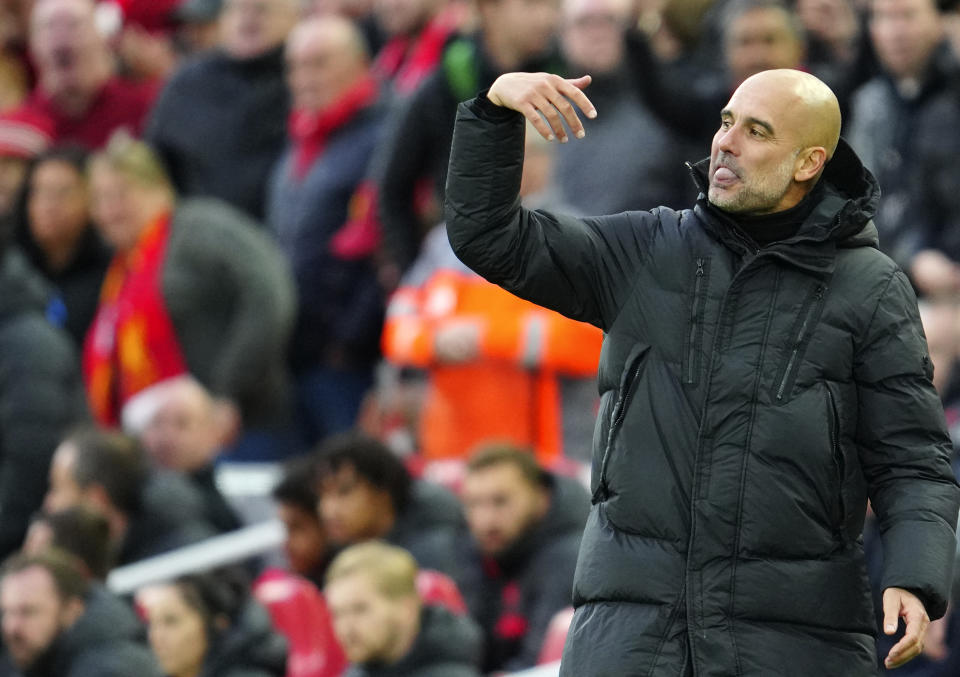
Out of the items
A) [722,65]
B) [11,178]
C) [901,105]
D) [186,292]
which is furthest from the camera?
[11,178]

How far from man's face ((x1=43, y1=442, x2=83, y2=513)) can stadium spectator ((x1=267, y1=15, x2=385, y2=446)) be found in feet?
5.93

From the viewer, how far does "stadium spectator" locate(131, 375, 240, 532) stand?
29.7 ft

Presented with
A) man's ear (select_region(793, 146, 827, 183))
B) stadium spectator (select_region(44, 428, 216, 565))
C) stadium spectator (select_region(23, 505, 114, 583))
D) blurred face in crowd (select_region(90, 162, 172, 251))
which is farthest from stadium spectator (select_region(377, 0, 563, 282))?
man's ear (select_region(793, 146, 827, 183))

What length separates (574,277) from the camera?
459cm

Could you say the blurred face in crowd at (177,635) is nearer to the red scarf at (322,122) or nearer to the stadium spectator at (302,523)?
the stadium spectator at (302,523)

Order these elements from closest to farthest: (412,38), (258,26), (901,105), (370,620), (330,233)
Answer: (370,620), (901,105), (330,233), (258,26), (412,38)

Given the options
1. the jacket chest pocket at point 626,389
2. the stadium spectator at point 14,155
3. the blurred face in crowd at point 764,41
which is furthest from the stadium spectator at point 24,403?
the jacket chest pocket at point 626,389

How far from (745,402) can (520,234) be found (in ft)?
1.88

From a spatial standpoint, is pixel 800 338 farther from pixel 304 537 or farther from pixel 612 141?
pixel 612 141

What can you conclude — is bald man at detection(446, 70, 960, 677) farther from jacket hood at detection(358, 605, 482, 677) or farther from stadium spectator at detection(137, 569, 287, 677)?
stadium spectator at detection(137, 569, 287, 677)

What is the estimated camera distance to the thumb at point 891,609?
425 centimetres

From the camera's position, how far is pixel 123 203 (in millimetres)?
9758

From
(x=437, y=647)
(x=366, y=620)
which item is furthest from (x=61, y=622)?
(x=437, y=647)

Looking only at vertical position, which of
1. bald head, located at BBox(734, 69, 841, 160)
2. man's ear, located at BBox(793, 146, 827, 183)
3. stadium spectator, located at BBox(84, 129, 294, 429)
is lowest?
stadium spectator, located at BBox(84, 129, 294, 429)
